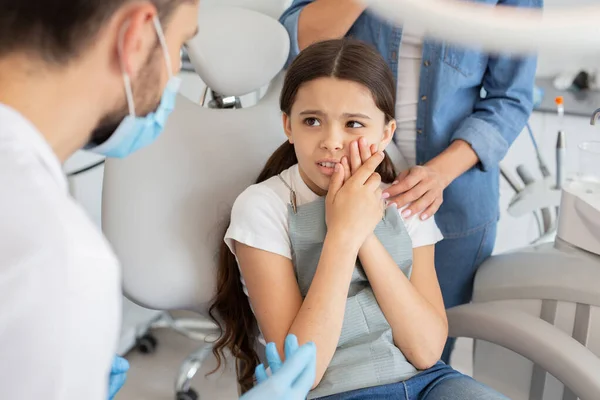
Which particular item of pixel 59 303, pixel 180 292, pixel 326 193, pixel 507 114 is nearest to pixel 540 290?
pixel 507 114

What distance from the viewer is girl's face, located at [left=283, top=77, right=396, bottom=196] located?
106cm

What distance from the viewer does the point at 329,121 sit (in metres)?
1.06

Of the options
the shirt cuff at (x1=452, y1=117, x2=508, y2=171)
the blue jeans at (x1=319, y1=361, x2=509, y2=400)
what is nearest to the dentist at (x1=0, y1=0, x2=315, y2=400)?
the blue jeans at (x1=319, y1=361, x2=509, y2=400)

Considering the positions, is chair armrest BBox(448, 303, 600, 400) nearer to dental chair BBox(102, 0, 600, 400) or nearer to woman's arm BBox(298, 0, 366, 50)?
dental chair BBox(102, 0, 600, 400)

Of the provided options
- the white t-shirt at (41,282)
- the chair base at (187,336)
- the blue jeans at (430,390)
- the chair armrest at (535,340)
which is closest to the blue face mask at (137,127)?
the white t-shirt at (41,282)

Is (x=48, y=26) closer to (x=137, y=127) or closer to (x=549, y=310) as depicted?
(x=137, y=127)

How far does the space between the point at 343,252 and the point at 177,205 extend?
341mm

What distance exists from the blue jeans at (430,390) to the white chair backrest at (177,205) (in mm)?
333

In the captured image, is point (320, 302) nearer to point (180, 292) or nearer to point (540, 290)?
point (180, 292)

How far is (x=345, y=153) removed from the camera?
42.2 inches

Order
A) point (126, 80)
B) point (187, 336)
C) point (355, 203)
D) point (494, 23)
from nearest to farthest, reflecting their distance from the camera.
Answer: point (126, 80), point (355, 203), point (494, 23), point (187, 336)

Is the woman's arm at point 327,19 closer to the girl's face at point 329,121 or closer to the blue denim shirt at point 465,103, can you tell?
the blue denim shirt at point 465,103

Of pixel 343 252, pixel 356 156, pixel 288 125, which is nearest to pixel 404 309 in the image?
pixel 343 252

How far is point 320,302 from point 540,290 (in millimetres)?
479
